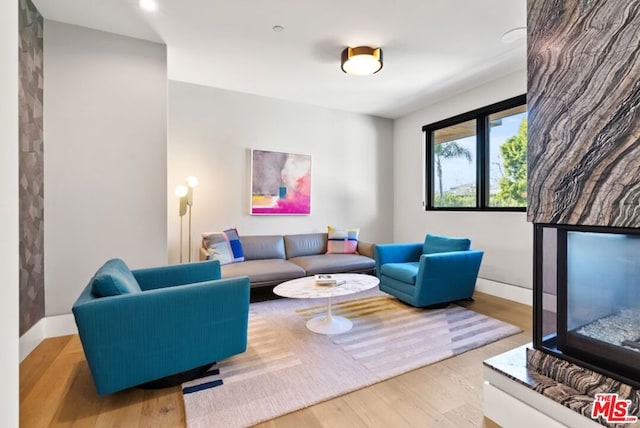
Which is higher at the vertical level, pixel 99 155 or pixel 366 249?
pixel 99 155

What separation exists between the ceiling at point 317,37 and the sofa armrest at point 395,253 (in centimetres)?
213

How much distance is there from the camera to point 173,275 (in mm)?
2424

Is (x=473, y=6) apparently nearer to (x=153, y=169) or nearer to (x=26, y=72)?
(x=153, y=169)

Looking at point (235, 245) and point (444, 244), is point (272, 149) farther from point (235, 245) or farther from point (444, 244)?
point (444, 244)

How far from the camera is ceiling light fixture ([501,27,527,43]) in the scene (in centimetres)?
264

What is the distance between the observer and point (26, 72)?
2250 millimetres

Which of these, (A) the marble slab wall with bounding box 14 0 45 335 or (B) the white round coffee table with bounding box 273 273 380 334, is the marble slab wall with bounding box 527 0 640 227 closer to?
(B) the white round coffee table with bounding box 273 273 380 334

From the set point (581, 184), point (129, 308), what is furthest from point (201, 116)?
point (581, 184)

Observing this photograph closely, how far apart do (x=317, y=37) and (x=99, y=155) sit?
7.66 feet

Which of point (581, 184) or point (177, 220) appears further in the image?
point (177, 220)

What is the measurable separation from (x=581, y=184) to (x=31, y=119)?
3786 millimetres

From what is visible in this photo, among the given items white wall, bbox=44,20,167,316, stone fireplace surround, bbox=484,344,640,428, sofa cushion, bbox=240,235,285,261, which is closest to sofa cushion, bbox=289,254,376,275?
sofa cushion, bbox=240,235,285,261

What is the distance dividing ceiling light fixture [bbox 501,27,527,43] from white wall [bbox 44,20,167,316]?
10.9ft

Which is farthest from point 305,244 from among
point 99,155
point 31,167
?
point 31,167
